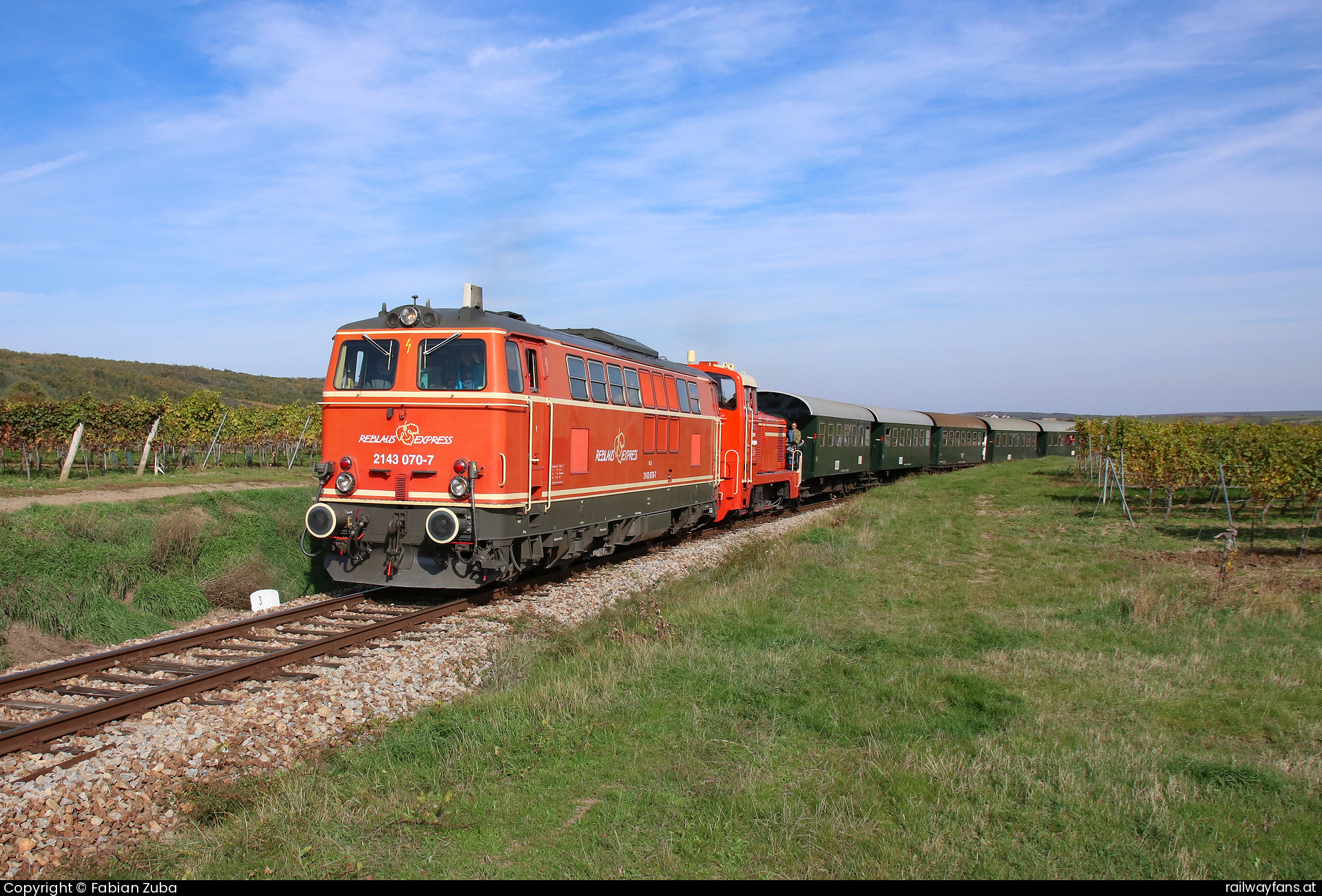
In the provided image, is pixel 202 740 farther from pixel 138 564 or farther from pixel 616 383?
pixel 616 383

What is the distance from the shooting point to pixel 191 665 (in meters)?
8.14

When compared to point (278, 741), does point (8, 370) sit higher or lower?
higher

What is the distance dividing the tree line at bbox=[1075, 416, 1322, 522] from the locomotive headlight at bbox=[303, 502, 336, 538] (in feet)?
58.5

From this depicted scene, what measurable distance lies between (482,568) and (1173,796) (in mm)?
7915

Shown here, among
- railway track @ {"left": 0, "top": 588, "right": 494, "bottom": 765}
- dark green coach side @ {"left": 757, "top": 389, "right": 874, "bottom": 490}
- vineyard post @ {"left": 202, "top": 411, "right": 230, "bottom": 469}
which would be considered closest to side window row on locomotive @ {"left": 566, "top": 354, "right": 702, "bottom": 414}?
railway track @ {"left": 0, "top": 588, "right": 494, "bottom": 765}

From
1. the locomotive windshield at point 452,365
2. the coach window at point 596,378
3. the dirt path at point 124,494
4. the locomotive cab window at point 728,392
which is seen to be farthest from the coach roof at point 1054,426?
the locomotive windshield at point 452,365

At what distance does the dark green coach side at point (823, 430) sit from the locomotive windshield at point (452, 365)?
16676 mm

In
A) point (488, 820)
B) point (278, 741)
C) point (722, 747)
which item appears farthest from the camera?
point (278, 741)

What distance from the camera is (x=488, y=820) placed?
4.89 metres

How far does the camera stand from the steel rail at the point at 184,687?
6.14 meters

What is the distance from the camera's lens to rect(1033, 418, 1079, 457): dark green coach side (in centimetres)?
5675
